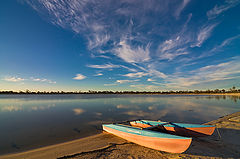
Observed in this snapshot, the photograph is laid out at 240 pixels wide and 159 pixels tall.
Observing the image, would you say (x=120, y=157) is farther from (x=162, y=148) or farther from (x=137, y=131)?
(x=162, y=148)

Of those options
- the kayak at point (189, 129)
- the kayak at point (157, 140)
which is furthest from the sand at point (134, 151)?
the kayak at point (189, 129)

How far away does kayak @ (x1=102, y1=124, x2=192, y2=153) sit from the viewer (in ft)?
15.0

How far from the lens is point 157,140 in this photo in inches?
204

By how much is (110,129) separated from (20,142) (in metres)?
6.25

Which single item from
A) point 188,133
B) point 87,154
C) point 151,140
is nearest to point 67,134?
point 87,154

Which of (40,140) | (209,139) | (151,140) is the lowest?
(40,140)

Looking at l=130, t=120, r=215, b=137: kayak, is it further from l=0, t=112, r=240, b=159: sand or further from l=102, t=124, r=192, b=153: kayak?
l=102, t=124, r=192, b=153: kayak

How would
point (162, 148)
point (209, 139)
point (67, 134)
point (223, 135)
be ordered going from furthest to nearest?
1. point (67, 134)
2. point (223, 135)
3. point (209, 139)
4. point (162, 148)

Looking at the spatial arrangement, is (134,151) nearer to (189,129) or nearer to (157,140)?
(157,140)

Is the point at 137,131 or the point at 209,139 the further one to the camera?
the point at 209,139

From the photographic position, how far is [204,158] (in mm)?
4629

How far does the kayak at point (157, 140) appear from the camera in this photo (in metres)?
4.58

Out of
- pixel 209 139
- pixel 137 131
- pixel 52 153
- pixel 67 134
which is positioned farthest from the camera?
pixel 67 134

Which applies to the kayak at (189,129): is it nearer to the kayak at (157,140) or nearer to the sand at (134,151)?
the sand at (134,151)
